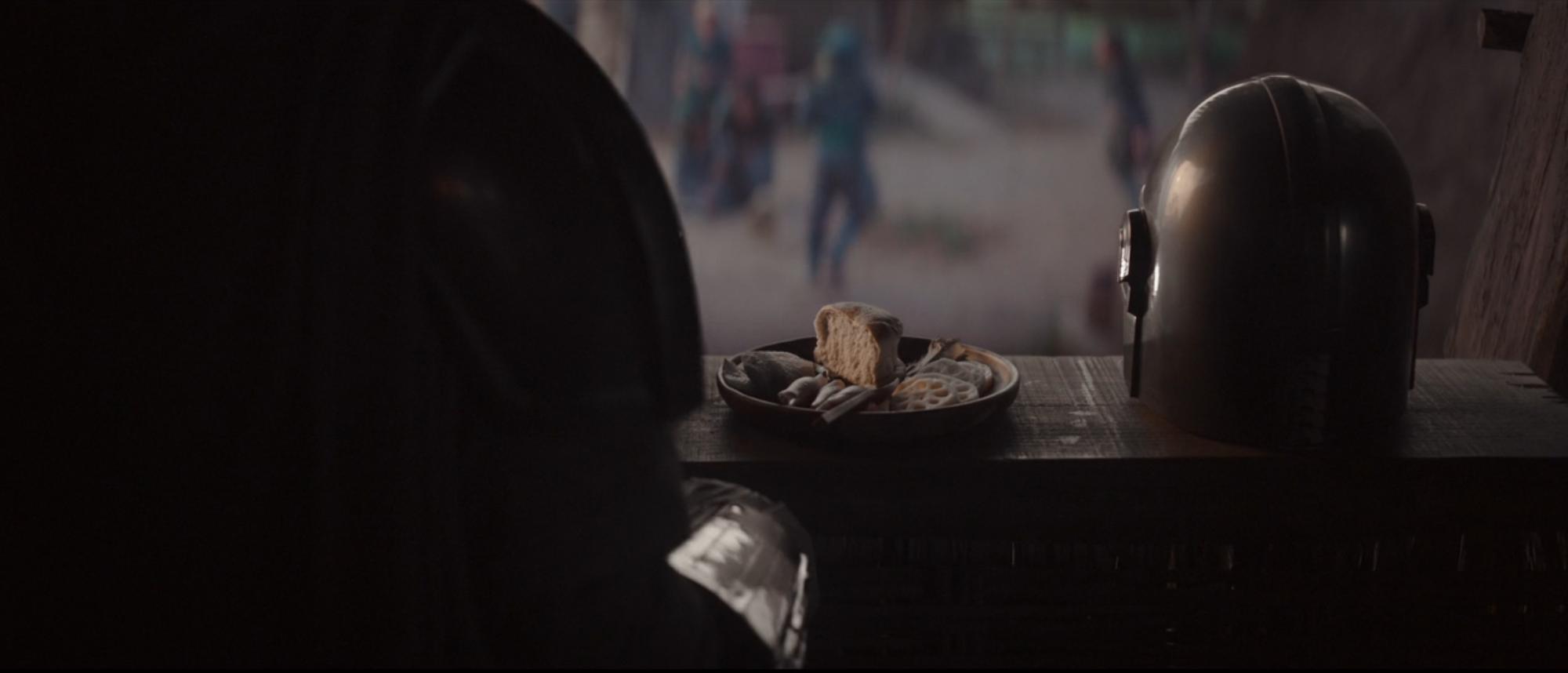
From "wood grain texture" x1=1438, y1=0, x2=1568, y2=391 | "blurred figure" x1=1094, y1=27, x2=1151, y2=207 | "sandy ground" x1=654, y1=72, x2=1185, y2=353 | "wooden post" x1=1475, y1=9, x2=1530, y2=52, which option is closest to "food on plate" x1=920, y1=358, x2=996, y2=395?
"wood grain texture" x1=1438, y1=0, x2=1568, y2=391

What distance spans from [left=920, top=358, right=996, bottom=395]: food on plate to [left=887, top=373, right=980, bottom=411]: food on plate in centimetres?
1

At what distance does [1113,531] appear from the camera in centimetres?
108

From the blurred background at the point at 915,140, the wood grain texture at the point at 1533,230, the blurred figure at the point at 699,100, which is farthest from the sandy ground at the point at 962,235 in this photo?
the wood grain texture at the point at 1533,230

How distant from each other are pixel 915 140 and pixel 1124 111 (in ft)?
3.86

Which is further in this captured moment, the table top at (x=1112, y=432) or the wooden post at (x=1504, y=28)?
the wooden post at (x=1504, y=28)

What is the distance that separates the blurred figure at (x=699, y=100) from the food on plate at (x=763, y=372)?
4778 mm

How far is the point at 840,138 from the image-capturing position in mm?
5828

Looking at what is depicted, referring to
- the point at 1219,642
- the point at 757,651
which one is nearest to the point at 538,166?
the point at 757,651

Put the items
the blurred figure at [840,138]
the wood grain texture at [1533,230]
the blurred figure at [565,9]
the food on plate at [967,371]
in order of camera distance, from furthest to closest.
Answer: the blurred figure at [840,138] → the blurred figure at [565,9] → the wood grain texture at [1533,230] → the food on plate at [967,371]

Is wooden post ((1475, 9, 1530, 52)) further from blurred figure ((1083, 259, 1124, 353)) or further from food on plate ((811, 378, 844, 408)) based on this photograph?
blurred figure ((1083, 259, 1124, 353))

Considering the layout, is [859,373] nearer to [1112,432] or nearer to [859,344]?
[859,344]

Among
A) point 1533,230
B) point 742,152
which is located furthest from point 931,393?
point 742,152

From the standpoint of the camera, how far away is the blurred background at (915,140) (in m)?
5.83

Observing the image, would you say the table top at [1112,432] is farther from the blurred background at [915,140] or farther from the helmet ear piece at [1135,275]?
the blurred background at [915,140]
